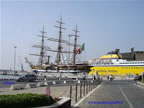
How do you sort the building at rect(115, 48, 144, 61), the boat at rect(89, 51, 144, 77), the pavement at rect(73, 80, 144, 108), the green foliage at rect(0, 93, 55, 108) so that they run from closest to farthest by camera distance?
the green foliage at rect(0, 93, 55, 108), the pavement at rect(73, 80, 144, 108), the boat at rect(89, 51, 144, 77), the building at rect(115, 48, 144, 61)

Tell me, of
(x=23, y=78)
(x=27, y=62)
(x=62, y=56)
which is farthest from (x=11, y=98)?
(x=27, y=62)

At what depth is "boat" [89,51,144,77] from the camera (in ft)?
235

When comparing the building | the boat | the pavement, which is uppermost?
the building

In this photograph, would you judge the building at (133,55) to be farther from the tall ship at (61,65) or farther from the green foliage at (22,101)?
the green foliage at (22,101)

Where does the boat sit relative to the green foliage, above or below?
above

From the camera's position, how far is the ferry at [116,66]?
2820 inches

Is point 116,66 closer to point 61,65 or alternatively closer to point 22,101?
point 61,65

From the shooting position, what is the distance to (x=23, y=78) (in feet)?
116

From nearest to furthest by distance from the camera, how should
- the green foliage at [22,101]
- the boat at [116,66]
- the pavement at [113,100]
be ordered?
the green foliage at [22,101] < the pavement at [113,100] < the boat at [116,66]

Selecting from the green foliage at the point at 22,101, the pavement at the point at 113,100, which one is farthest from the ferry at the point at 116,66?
the green foliage at the point at 22,101

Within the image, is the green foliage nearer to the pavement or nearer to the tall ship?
the pavement

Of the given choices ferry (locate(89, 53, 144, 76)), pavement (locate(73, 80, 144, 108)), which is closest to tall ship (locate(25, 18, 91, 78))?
ferry (locate(89, 53, 144, 76))

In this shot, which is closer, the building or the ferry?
the ferry

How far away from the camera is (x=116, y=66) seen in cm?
7588
